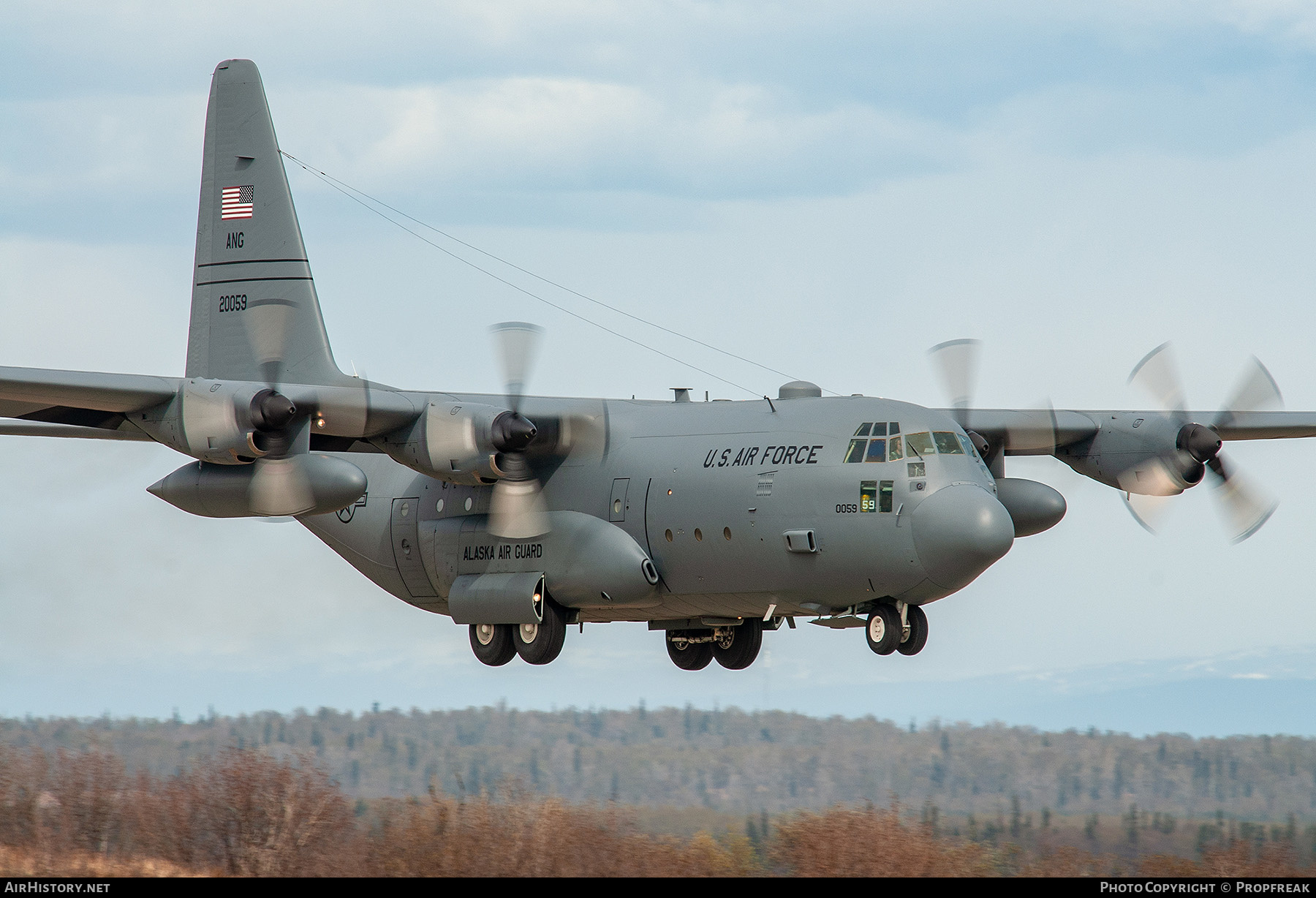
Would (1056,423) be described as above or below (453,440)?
above

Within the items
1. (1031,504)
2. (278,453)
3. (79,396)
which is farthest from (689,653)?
(79,396)

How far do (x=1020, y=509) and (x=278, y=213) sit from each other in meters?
11.0

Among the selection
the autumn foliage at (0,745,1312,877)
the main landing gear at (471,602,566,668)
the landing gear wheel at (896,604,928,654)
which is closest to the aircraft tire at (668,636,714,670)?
the main landing gear at (471,602,566,668)

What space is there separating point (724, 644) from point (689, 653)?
56 centimetres

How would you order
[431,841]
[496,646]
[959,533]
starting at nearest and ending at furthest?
[431,841]
[959,533]
[496,646]

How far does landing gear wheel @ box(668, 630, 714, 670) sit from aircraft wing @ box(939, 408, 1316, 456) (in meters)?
4.38

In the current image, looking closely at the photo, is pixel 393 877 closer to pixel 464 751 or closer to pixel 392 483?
pixel 464 751

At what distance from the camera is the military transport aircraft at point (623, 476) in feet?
57.6

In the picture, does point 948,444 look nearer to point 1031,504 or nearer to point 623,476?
point 1031,504

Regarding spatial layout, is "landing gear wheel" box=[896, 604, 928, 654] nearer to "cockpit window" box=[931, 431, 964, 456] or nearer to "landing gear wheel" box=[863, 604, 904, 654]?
"landing gear wheel" box=[863, 604, 904, 654]

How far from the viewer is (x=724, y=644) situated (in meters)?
21.4

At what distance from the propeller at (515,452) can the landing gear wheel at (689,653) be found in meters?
2.92

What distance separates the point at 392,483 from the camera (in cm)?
2153

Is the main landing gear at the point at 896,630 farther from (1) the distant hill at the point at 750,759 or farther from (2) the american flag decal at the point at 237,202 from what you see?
(2) the american flag decal at the point at 237,202
